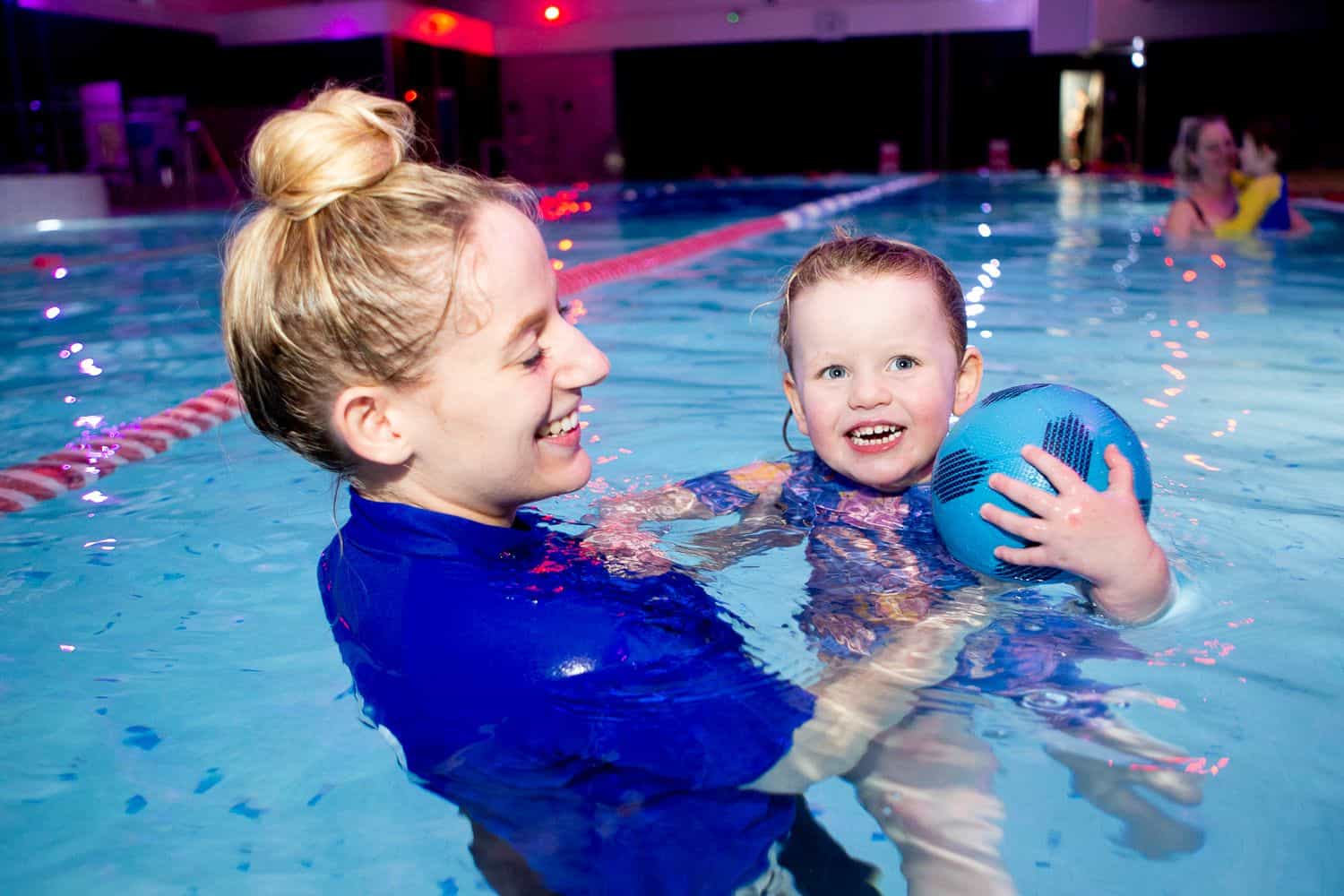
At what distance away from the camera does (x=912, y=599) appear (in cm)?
220

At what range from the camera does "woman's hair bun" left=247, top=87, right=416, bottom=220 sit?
1547 millimetres

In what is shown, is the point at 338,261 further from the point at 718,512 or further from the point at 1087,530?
the point at 718,512

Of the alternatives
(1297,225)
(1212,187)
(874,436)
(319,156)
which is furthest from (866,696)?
(1297,225)

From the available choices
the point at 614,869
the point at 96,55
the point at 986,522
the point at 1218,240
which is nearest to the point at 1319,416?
the point at 986,522

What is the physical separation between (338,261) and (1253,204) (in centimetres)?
1000

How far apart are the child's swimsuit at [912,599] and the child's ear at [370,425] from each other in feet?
2.65

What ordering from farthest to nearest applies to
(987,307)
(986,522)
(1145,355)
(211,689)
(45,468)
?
(987,307) < (1145,355) < (45,468) < (211,689) < (986,522)

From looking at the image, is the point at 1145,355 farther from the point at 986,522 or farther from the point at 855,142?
the point at 855,142

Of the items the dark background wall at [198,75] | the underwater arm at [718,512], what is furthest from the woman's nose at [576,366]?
the dark background wall at [198,75]

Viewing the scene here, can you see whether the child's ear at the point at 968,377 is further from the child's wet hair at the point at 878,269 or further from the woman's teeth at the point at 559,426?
the woman's teeth at the point at 559,426

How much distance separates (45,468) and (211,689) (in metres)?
2.03

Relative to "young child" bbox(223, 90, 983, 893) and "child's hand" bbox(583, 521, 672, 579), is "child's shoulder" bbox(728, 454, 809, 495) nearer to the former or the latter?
"child's hand" bbox(583, 521, 672, 579)

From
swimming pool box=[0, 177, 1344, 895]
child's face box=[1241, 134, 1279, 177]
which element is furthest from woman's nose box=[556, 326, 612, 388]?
child's face box=[1241, 134, 1279, 177]

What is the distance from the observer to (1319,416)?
Result: 13.8 ft
